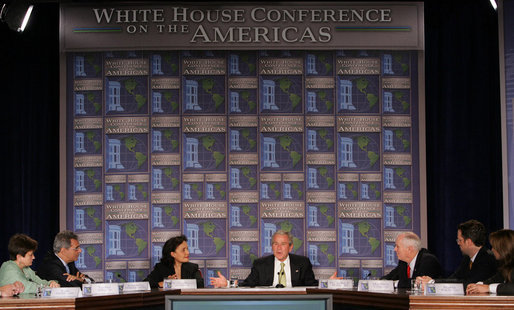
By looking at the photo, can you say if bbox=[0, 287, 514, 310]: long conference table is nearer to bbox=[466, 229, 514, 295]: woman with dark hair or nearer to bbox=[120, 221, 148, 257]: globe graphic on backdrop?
→ bbox=[466, 229, 514, 295]: woman with dark hair

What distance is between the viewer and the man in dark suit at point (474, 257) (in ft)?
17.4

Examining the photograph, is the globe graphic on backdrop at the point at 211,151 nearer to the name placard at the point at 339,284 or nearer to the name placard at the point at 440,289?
the name placard at the point at 339,284

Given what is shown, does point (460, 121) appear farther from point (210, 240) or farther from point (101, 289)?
point (101, 289)

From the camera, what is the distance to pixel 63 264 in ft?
18.6

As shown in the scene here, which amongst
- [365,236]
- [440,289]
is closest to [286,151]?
[365,236]

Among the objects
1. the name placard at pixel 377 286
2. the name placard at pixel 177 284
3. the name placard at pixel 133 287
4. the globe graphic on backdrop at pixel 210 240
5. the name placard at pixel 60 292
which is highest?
the globe graphic on backdrop at pixel 210 240

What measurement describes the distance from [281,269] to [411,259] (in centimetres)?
106

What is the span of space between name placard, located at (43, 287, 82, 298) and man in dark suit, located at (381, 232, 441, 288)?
8.12 feet

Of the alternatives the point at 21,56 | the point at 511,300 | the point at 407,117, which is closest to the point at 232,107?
the point at 407,117

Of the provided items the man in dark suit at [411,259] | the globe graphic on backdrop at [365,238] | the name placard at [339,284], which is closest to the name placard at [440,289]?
the name placard at [339,284]

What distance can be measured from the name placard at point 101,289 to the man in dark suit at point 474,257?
2.28 m

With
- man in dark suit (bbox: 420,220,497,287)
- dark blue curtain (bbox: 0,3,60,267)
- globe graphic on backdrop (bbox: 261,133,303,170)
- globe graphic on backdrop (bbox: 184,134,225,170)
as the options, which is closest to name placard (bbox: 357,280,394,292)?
man in dark suit (bbox: 420,220,497,287)

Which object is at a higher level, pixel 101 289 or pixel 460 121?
pixel 460 121

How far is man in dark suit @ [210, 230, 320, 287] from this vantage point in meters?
6.06
